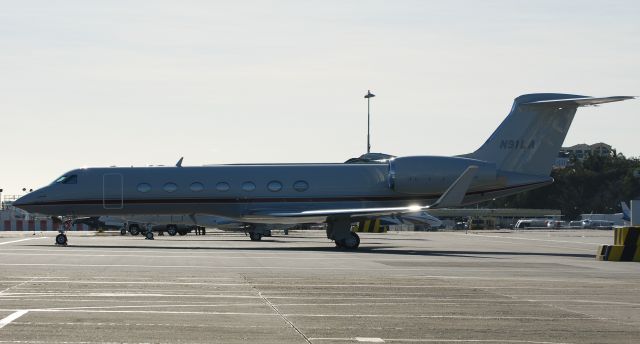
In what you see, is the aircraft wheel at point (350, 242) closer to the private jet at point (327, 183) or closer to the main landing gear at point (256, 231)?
the private jet at point (327, 183)

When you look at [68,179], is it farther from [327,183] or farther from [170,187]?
[327,183]

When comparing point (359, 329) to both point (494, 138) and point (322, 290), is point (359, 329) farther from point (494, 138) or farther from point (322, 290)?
point (494, 138)

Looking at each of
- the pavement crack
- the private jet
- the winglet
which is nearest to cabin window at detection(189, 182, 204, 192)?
the private jet

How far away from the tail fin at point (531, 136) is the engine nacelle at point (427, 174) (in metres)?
1.32

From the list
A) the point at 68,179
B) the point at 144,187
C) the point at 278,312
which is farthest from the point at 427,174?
the point at 278,312

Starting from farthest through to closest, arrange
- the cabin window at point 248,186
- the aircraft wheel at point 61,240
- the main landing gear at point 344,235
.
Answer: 1. the cabin window at point 248,186
2. the aircraft wheel at point 61,240
3. the main landing gear at point 344,235

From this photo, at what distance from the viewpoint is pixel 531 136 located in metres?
40.8

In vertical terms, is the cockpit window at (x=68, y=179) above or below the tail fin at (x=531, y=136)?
below

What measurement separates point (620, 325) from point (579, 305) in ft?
8.97

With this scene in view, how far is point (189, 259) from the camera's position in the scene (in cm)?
2945

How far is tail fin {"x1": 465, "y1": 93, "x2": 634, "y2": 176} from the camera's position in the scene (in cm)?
4041

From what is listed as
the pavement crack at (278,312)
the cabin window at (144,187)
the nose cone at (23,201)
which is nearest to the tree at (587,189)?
the cabin window at (144,187)

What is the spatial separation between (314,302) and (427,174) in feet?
78.8

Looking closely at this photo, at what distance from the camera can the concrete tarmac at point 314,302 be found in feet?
40.0
